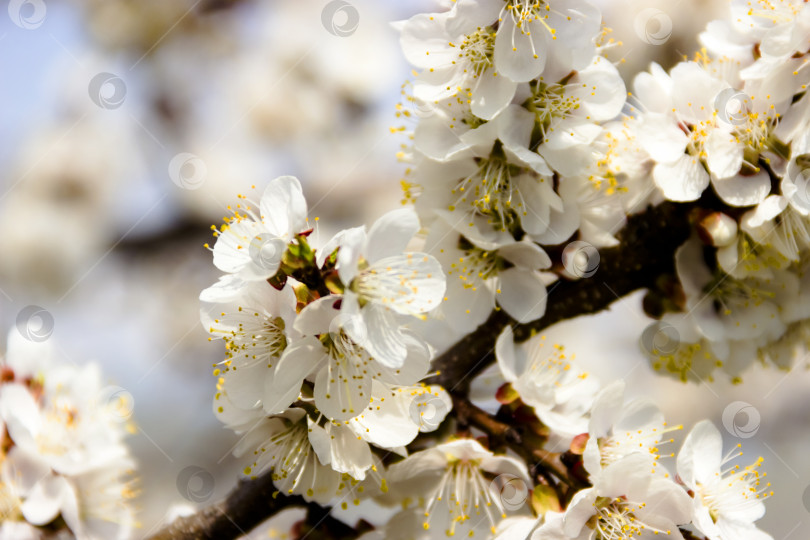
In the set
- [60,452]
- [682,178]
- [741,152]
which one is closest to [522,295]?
[682,178]

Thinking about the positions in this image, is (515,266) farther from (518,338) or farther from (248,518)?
(248,518)

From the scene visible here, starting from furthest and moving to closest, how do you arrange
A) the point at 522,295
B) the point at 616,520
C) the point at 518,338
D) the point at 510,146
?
the point at 518,338 → the point at 522,295 → the point at 510,146 → the point at 616,520

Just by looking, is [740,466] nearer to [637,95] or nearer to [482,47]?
[637,95]

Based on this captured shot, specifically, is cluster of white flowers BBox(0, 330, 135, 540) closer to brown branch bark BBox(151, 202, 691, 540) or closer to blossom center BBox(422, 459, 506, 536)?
brown branch bark BBox(151, 202, 691, 540)

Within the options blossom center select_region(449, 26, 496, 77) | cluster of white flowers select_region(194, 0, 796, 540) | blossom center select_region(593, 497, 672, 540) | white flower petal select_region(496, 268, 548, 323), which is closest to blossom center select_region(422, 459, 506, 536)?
cluster of white flowers select_region(194, 0, 796, 540)

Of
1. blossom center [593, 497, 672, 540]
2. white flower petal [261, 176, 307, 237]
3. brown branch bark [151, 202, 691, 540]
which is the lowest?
blossom center [593, 497, 672, 540]

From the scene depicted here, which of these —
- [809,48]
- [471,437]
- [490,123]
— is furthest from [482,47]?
[471,437]
